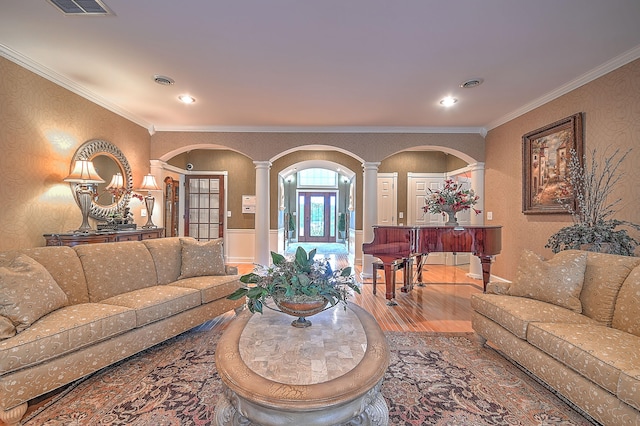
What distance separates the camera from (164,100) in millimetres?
4113

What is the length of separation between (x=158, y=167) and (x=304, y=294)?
4.72m

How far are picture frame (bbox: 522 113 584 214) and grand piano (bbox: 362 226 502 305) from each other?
2.46ft

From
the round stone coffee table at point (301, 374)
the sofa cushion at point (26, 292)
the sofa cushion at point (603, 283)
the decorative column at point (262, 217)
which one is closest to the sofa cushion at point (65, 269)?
the sofa cushion at point (26, 292)

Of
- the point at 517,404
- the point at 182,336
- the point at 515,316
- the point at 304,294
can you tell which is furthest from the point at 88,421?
the point at 515,316

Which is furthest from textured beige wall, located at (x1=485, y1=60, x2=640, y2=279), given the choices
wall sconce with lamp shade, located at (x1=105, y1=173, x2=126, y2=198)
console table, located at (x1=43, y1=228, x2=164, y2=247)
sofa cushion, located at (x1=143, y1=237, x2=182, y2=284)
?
wall sconce with lamp shade, located at (x1=105, y1=173, x2=126, y2=198)

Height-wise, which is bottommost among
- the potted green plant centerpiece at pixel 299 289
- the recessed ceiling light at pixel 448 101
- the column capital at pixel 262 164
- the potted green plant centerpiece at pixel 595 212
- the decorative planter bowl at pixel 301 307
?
the decorative planter bowl at pixel 301 307

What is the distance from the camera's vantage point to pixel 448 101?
4098mm

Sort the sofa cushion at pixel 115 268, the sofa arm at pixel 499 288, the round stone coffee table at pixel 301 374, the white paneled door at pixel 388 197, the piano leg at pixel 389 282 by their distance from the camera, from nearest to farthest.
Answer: the round stone coffee table at pixel 301 374 → the sofa cushion at pixel 115 268 → the sofa arm at pixel 499 288 → the piano leg at pixel 389 282 → the white paneled door at pixel 388 197

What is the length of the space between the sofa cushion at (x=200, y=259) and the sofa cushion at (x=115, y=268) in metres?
0.33

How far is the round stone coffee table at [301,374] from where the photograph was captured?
4.00 feet

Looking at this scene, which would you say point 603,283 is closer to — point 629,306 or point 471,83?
point 629,306

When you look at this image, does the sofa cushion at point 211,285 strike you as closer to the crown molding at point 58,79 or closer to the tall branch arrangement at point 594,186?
the crown molding at point 58,79

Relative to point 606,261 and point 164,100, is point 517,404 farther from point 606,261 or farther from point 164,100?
point 164,100

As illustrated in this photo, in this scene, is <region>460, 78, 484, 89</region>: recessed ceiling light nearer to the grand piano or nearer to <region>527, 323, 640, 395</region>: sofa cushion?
the grand piano
